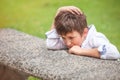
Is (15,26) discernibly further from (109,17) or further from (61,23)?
(61,23)

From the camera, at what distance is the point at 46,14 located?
134 inches

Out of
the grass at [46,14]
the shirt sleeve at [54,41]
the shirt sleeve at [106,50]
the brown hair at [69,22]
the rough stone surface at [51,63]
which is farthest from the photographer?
the grass at [46,14]

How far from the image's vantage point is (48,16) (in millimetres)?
3350

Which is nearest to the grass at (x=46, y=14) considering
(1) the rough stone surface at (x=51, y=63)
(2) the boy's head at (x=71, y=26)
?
(2) the boy's head at (x=71, y=26)

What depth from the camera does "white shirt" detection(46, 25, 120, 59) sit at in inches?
81.0

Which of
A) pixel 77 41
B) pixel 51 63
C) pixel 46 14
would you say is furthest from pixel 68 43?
pixel 46 14

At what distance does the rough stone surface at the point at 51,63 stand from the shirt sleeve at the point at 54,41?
1.4 inches

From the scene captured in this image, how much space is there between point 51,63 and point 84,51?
6.8 inches

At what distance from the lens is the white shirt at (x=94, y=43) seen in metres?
2.06

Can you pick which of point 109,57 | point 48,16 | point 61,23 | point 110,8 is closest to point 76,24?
point 61,23

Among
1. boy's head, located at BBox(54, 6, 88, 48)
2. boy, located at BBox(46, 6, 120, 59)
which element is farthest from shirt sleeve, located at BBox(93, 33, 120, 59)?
boy's head, located at BBox(54, 6, 88, 48)

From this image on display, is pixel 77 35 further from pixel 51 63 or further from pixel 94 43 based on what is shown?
pixel 51 63

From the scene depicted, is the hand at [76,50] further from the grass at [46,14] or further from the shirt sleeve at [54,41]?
the grass at [46,14]

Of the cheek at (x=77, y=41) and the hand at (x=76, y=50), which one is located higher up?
the cheek at (x=77, y=41)
